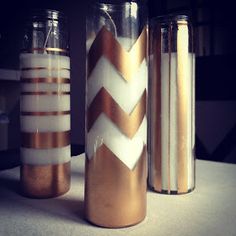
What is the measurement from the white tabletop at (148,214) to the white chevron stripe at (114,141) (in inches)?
3.9

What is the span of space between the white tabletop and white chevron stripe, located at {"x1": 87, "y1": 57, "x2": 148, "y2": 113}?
0.56ft

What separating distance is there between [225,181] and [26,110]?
0.43m

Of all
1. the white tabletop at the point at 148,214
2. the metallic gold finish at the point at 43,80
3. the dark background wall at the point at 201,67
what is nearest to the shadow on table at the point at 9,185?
the white tabletop at the point at 148,214

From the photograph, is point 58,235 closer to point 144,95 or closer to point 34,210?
point 34,210

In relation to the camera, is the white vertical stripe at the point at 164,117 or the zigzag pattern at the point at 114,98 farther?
the white vertical stripe at the point at 164,117

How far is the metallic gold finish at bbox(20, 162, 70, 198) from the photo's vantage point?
584 mm

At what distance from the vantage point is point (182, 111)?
615 mm

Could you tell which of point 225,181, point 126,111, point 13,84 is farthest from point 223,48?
point 126,111

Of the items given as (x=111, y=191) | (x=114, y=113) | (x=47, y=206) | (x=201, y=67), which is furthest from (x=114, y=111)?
(x=201, y=67)

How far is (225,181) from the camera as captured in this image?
0.70 metres

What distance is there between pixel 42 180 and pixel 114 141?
0.66ft

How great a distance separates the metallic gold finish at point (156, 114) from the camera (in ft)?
2.02

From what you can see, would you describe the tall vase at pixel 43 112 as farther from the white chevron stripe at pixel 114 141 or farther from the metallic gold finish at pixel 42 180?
the white chevron stripe at pixel 114 141

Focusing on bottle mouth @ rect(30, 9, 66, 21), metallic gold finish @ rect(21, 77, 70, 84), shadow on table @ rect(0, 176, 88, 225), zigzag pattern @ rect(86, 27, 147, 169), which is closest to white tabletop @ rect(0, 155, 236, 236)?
shadow on table @ rect(0, 176, 88, 225)
